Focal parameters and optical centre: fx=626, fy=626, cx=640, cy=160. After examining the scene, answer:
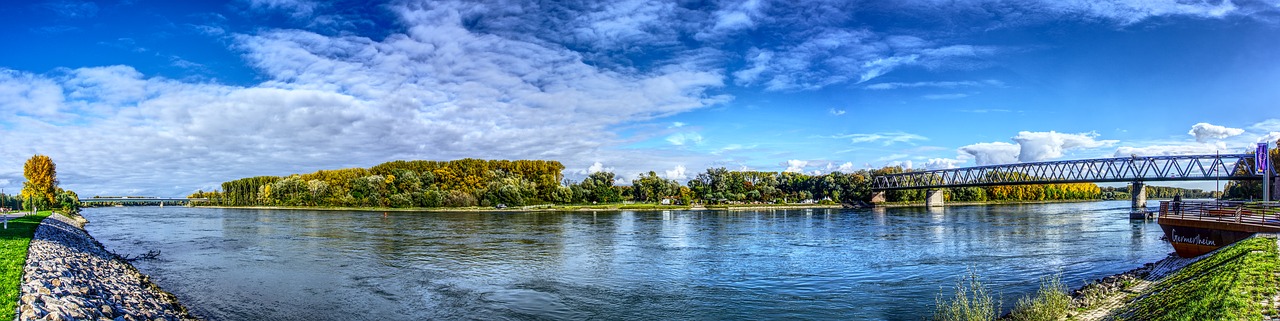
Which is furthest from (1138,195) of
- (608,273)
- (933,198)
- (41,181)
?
(41,181)

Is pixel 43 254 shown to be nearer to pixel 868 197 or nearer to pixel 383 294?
pixel 383 294

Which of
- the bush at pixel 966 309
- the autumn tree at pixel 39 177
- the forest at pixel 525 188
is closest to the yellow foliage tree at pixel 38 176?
the autumn tree at pixel 39 177

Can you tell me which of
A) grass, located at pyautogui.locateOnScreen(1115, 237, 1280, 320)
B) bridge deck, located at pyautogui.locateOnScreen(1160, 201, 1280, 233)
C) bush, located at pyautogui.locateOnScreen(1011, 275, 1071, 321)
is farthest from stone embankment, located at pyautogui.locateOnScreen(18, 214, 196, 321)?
bridge deck, located at pyautogui.locateOnScreen(1160, 201, 1280, 233)

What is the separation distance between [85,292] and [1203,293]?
27.2 metres

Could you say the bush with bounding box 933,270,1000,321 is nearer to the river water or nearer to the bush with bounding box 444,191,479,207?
the river water

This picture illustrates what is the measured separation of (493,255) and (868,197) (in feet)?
432

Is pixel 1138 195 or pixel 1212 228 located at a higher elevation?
pixel 1212 228

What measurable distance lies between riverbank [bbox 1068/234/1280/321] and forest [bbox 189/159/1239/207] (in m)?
113

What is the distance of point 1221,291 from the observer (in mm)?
13062

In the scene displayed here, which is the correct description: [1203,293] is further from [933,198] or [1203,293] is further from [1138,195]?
[933,198]

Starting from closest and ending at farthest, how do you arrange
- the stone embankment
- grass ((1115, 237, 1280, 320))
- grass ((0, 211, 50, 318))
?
grass ((1115, 237, 1280, 320)) < grass ((0, 211, 50, 318)) < the stone embankment

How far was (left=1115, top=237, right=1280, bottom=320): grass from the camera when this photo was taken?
11633mm

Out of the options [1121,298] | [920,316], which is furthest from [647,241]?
[1121,298]

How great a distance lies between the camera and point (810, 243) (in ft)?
140
